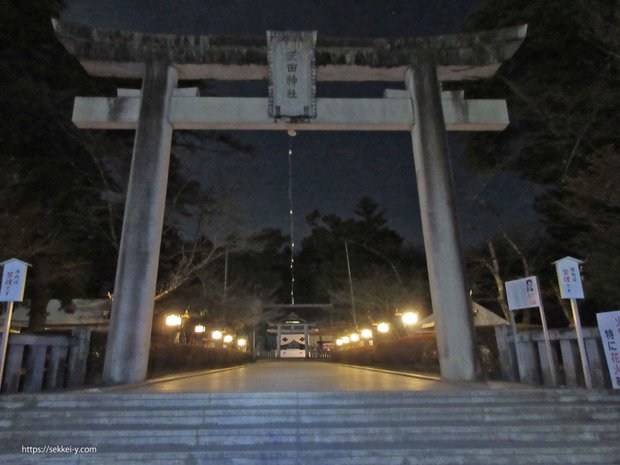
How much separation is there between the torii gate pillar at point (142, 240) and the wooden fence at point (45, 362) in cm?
61

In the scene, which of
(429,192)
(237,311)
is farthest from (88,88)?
(237,311)

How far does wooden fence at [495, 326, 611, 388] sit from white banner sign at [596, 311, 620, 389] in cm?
40

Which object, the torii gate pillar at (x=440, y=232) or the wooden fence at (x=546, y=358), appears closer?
the wooden fence at (x=546, y=358)

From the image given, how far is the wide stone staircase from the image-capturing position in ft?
13.4

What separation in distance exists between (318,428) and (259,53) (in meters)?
7.73

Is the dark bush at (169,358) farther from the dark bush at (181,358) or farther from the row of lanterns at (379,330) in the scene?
the row of lanterns at (379,330)

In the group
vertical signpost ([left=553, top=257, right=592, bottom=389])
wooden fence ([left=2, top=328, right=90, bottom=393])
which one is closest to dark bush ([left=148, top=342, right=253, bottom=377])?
wooden fence ([left=2, top=328, right=90, bottom=393])

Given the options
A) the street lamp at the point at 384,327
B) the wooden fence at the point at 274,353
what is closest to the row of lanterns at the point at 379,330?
the street lamp at the point at 384,327

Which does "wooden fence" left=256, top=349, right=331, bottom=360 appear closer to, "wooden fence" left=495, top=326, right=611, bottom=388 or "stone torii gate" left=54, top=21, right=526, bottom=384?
"wooden fence" left=495, top=326, right=611, bottom=388

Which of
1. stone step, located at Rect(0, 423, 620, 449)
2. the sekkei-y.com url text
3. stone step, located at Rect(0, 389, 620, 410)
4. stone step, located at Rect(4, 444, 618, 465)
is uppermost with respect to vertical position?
stone step, located at Rect(0, 389, 620, 410)

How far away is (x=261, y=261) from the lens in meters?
33.6

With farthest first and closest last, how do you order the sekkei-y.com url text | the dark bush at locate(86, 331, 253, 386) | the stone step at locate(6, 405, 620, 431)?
the dark bush at locate(86, 331, 253, 386) < the stone step at locate(6, 405, 620, 431) < the sekkei-y.com url text

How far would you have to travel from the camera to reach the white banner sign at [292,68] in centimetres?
891

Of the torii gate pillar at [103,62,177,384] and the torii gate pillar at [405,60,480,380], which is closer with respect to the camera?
the torii gate pillar at [103,62,177,384]
